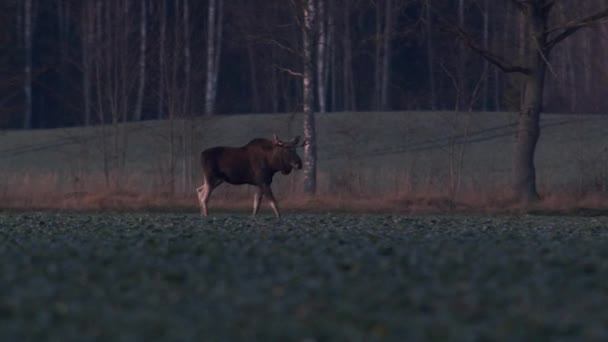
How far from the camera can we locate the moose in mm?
27953

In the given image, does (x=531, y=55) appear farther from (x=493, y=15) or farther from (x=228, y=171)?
(x=493, y=15)

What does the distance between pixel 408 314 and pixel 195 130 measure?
3147 centimetres

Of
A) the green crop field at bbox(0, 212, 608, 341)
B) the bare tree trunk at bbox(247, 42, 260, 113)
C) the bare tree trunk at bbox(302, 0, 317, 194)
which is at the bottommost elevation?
the green crop field at bbox(0, 212, 608, 341)

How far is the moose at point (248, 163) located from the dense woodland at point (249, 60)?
6398 mm

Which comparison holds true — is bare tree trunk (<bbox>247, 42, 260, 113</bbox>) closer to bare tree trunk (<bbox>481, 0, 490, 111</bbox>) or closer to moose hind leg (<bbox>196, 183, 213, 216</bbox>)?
bare tree trunk (<bbox>481, 0, 490, 111</bbox>)

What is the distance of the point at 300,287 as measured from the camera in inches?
436

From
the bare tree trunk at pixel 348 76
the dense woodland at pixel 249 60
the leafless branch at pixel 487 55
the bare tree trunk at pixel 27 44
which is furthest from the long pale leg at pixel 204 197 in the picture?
the bare tree trunk at pixel 27 44

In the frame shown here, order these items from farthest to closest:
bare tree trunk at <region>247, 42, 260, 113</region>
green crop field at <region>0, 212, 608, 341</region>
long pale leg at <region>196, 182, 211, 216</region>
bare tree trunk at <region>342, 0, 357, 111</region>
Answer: bare tree trunk at <region>247, 42, 260, 113</region> → bare tree trunk at <region>342, 0, 357, 111</region> → long pale leg at <region>196, 182, 211, 216</region> → green crop field at <region>0, 212, 608, 341</region>

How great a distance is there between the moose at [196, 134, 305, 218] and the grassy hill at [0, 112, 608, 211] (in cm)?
486

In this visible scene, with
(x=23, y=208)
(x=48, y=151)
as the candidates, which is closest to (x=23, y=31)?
(x=48, y=151)

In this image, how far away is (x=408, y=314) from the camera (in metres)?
9.66

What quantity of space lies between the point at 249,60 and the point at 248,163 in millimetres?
47598

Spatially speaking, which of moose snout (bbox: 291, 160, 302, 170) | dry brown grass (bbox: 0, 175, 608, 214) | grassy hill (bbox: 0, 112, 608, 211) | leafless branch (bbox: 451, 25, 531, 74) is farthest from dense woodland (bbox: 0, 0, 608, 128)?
moose snout (bbox: 291, 160, 302, 170)

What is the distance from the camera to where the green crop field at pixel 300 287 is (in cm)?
896
